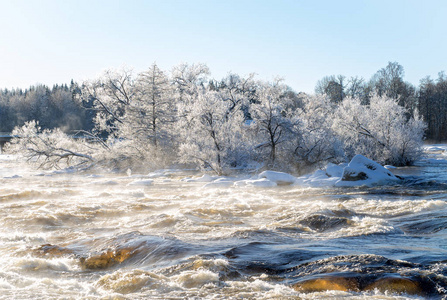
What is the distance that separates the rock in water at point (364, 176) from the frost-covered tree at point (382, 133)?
9377mm

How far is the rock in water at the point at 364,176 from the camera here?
55.3 ft

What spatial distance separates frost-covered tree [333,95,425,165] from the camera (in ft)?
86.1

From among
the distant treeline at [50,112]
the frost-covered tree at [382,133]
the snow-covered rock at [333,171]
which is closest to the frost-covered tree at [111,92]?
the frost-covered tree at [382,133]

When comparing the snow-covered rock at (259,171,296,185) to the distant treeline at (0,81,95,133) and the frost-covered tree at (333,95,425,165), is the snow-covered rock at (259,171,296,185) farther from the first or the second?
the distant treeline at (0,81,95,133)

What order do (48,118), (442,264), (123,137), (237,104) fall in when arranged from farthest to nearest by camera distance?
(48,118)
(237,104)
(123,137)
(442,264)

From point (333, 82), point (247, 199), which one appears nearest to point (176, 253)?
point (247, 199)

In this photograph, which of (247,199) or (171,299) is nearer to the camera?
(171,299)

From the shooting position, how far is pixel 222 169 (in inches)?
929

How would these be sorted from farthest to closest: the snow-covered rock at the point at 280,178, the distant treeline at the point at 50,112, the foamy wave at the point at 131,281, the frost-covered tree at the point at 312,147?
the distant treeline at the point at 50,112
the frost-covered tree at the point at 312,147
the snow-covered rock at the point at 280,178
the foamy wave at the point at 131,281

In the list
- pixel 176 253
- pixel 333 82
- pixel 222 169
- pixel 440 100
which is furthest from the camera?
pixel 333 82

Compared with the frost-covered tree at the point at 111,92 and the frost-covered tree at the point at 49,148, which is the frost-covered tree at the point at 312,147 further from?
the frost-covered tree at the point at 49,148

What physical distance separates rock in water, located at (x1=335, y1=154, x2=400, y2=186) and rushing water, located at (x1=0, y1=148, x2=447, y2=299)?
11.3ft

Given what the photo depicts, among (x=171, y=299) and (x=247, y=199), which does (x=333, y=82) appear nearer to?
(x=247, y=199)

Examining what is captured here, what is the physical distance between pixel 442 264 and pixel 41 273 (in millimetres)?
5853
